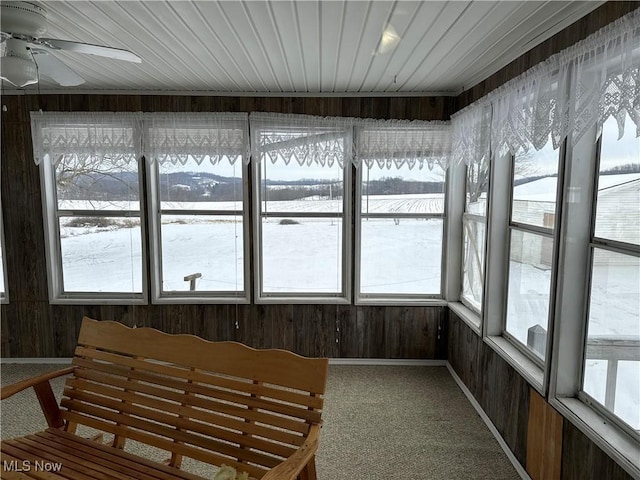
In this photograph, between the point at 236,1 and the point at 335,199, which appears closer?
the point at 236,1

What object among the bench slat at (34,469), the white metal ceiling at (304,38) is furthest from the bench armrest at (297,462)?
the white metal ceiling at (304,38)

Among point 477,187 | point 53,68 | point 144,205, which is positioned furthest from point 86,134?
point 477,187

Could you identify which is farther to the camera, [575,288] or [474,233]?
[474,233]

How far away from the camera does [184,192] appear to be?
3.84m

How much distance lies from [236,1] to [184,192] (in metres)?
2.25

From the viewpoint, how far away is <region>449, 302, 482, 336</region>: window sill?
3.11 m

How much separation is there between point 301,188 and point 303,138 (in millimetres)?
446

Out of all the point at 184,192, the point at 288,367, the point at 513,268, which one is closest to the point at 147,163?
the point at 184,192

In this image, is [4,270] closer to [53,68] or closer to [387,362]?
[53,68]

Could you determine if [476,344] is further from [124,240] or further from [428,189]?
[124,240]

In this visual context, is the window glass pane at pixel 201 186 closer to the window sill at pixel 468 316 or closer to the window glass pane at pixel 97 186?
the window glass pane at pixel 97 186

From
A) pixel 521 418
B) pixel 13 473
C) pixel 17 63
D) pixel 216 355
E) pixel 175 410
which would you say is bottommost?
pixel 521 418

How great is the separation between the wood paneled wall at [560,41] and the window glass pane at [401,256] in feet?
4.06

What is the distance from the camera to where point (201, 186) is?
383 cm
